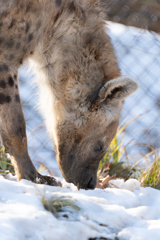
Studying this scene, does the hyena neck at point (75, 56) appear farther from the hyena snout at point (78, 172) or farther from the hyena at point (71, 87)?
the hyena snout at point (78, 172)

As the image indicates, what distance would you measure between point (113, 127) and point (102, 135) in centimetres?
15

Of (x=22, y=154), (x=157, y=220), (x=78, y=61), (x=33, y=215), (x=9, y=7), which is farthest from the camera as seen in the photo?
(x=78, y=61)

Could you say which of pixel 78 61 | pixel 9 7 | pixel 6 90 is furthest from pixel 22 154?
pixel 9 7

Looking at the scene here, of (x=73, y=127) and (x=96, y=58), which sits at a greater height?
(x=96, y=58)

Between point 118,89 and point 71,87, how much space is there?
1.52ft

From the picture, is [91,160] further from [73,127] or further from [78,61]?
[78,61]

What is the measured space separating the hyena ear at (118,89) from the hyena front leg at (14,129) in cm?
79

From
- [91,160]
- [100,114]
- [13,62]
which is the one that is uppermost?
[13,62]

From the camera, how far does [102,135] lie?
296 centimetres

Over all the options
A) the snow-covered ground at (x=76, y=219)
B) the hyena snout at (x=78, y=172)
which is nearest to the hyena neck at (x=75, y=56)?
the hyena snout at (x=78, y=172)

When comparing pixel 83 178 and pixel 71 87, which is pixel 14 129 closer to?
pixel 71 87

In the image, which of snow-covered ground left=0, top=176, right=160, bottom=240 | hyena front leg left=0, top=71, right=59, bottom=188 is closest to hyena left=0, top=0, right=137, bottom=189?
hyena front leg left=0, top=71, right=59, bottom=188

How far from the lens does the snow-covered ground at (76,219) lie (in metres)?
1.36

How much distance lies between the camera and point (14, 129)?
257cm
